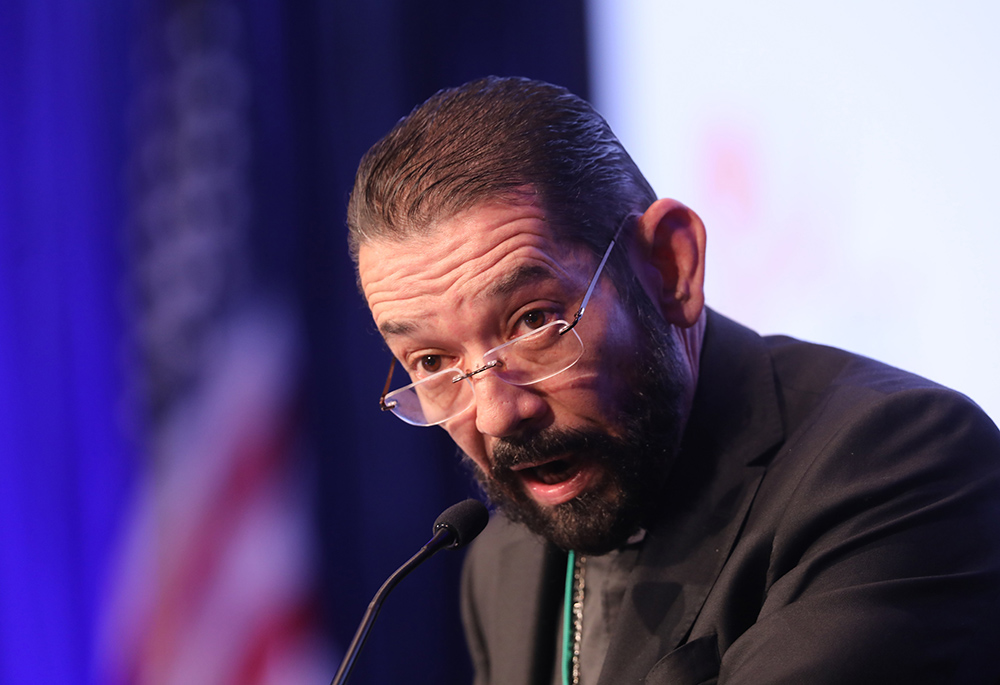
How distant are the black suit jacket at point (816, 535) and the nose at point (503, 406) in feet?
1.08

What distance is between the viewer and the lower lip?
1.46 m

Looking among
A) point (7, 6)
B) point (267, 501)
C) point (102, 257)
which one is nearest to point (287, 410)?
point (267, 501)

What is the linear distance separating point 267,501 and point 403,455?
458mm

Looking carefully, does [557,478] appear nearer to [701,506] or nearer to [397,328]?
[701,506]

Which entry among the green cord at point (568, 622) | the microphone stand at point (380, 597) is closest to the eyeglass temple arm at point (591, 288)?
the microphone stand at point (380, 597)

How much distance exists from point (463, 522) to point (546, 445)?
0.21m

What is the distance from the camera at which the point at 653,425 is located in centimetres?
147

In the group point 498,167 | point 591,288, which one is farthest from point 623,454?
point 498,167

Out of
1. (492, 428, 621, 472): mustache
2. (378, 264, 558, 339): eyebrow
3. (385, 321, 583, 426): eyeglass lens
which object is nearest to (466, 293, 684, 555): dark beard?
(492, 428, 621, 472): mustache

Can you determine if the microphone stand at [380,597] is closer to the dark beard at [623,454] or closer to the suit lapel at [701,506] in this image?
the dark beard at [623,454]

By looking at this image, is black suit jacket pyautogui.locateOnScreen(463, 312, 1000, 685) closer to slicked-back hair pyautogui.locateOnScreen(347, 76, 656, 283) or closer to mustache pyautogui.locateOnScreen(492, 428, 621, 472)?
mustache pyautogui.locateOnScreen(492, 428, 621, 472)

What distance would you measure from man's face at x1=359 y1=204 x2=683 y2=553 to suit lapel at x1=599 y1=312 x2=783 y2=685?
0.18 feet

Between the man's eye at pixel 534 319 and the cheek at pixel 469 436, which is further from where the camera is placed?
the cheek at pixel 469 436

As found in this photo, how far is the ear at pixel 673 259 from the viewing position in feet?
5.00
